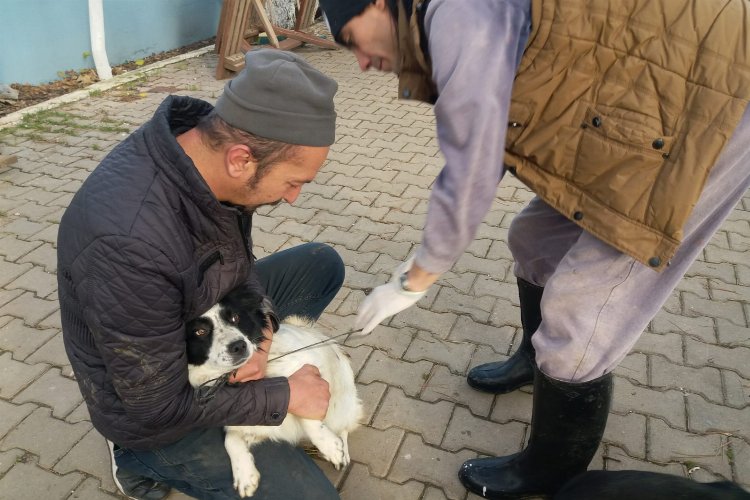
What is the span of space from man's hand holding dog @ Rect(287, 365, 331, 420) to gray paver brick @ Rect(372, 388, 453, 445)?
23.8 inches

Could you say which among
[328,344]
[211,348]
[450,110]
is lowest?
[328,344]

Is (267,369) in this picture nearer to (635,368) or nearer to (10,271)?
(635,368)

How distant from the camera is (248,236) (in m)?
2.13

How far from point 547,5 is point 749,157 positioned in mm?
699

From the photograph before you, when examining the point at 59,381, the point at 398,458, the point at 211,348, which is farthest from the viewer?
the point at 59,381

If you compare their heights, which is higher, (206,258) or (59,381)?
(206,258)

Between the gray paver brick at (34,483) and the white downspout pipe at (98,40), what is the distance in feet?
17.8

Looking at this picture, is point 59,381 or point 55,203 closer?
point 59,381

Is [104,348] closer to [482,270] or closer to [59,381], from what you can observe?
[59,381]

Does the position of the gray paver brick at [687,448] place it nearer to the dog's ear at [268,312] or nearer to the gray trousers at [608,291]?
the gray trousers at [608,291]

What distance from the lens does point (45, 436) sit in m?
2.64

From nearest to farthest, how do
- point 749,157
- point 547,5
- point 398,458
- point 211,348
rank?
1. point 547,5
2. point 749,157
3. point 211,348
4. point 398,458

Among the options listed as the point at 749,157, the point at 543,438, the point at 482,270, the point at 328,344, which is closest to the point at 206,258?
the point at 328,344

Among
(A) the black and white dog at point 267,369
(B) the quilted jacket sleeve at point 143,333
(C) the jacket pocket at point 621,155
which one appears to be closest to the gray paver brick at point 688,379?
(A) the black and white dog at point 267,369
